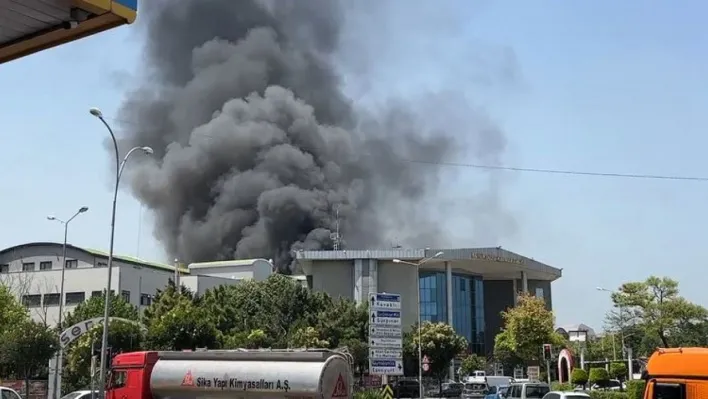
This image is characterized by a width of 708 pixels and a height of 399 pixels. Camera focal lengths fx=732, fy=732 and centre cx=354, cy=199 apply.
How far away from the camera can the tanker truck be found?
15.6 metres

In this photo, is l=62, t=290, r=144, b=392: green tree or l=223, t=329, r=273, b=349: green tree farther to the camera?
l=223, t=329, r=273, b=349: green tree

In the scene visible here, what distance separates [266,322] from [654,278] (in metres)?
29.4

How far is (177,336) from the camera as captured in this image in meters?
36.4

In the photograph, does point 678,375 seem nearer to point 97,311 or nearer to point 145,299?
point 97,311

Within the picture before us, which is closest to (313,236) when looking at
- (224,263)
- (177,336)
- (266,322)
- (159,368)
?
(224,263)

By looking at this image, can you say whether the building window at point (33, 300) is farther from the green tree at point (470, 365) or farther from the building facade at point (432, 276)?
the green tree at point (470, 365)

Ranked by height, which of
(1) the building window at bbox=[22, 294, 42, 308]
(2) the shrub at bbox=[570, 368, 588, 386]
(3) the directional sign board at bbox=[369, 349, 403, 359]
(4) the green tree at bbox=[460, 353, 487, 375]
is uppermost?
(1) the building window at bbox=[22, 294, 42, 308]

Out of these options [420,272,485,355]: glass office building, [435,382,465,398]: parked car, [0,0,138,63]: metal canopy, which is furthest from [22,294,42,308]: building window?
[0,0,138,63]: metal canopy

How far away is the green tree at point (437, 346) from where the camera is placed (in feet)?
191

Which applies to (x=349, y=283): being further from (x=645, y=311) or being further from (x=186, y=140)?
(x=186, y=140)

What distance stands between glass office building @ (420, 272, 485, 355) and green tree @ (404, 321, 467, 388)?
14005mm

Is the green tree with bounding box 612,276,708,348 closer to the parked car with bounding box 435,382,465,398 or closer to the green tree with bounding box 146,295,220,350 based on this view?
the parked car with bounding box 435,382,465,398

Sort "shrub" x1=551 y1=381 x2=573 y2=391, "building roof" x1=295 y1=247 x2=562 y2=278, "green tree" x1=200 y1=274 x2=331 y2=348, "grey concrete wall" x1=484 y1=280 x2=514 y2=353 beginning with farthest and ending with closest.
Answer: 1. "grey concrete wall" x1=484 y1=280 x2=514 y2=353
2. "building roof" x1=295 y1=247 x2=562 y2=278
3. "green tree" x1=200 y1=274 x2=331 y2=348
4. "shrub" x1=551 y1=381 x2=573 y2=391

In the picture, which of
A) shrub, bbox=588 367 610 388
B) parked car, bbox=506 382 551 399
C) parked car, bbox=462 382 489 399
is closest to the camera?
parked car, bbox=506 382 551 399
